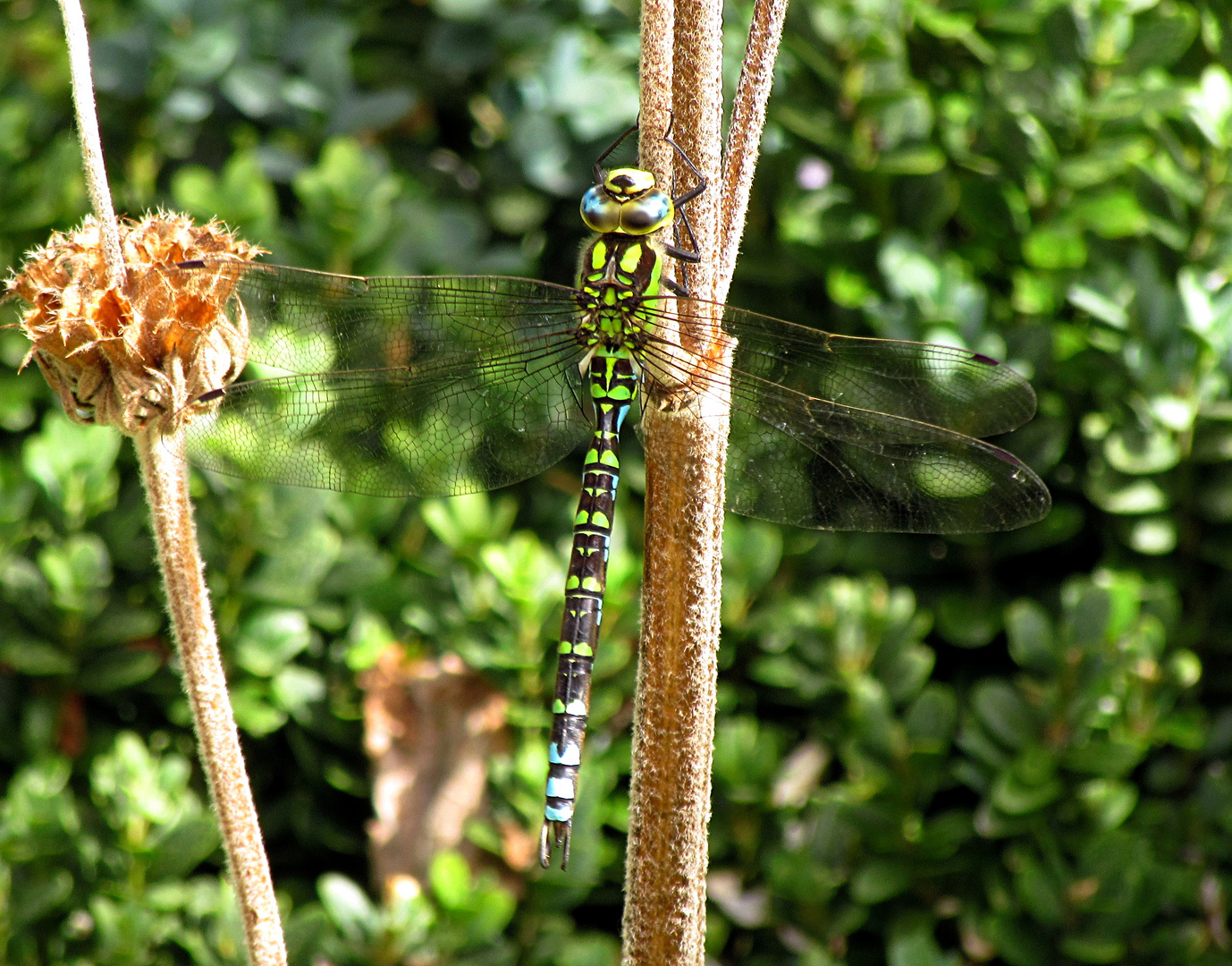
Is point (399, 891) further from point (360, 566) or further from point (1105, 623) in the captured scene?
point (1105, 623)

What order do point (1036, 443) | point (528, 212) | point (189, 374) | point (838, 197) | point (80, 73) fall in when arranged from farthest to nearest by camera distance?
point (528, 212)
point (838, 197)
point (1036, 443)
point (189, 374)
point (80, 73)

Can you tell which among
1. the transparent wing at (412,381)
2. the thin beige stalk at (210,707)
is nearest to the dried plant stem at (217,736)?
the thin beige stalk at (210,707)

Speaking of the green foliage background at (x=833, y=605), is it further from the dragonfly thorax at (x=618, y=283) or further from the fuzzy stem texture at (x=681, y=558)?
the fuzzy stem texture at (x=681, y=558)

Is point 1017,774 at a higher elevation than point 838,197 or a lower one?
lower

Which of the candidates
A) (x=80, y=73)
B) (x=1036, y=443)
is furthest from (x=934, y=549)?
(x=80, y=73)

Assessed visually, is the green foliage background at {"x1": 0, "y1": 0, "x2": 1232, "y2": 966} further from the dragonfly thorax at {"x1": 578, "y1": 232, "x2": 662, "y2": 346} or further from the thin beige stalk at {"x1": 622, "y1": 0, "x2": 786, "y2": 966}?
the thin beige stalk at {"x1": 622, "y1": 0, "x2": 786, "y2": 966}

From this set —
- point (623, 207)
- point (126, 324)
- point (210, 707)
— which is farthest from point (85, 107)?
point (623, 207)
